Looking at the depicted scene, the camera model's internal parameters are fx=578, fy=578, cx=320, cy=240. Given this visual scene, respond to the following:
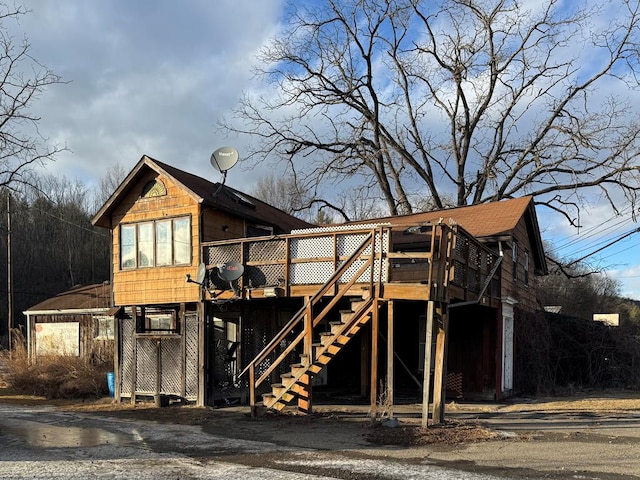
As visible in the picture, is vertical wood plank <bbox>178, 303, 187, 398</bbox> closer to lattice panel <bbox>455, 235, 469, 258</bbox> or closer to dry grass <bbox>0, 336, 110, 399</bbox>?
dry grass <bbox>0, 336, 110, 399</bbox>

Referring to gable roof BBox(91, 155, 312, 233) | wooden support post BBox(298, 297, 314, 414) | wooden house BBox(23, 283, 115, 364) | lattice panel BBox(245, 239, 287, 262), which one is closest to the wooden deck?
lattice panel BBox(245, 239, 287, 262)

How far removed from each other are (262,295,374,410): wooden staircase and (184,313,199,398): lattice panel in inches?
120

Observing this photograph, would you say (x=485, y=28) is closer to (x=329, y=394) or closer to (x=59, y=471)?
(x=329, y=394)

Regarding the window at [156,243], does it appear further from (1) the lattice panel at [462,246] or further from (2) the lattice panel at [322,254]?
(1) the lattice panel at [462,246]

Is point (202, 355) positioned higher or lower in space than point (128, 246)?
lower

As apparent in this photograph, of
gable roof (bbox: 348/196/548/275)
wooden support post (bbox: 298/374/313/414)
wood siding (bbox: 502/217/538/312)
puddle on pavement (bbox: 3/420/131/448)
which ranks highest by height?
gable roof (bbox: 348/196/548/275)

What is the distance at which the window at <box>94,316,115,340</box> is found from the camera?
21.5 meters

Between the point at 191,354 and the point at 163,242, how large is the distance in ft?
10.1

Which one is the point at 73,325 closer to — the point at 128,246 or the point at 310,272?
the point at 128,246

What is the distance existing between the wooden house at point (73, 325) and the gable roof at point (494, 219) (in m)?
11.2

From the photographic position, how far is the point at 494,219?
17312 millimetres

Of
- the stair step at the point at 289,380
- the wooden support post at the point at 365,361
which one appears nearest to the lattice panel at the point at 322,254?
the stair step at the point at 289,380

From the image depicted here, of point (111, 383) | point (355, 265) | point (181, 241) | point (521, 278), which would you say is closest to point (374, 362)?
point (355, 265)

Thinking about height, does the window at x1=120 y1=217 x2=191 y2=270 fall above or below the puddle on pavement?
above
